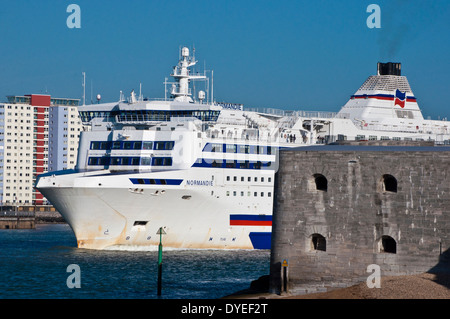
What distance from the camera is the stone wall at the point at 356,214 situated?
92.7 feet

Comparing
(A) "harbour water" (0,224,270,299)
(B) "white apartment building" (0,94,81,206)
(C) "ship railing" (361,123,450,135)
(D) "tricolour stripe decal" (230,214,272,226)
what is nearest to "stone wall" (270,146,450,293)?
(A) "harbour water" (0,224,270,299)

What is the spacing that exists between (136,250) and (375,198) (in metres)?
24.2

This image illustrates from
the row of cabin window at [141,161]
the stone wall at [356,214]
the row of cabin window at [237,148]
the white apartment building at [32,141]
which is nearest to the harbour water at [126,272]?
the row of cabin window at [141,161]

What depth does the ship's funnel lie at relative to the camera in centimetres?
6719

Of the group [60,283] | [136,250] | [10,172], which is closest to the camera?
[60,283]

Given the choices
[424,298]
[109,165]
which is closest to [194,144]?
[109,165]

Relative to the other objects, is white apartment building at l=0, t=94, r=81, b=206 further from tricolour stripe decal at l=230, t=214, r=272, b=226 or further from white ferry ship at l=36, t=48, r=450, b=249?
tricolour stripe decal at l=230, t=214, r=272, b=226

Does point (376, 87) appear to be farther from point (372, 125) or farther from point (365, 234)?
point (365, 234)

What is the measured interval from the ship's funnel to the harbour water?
65.9ft

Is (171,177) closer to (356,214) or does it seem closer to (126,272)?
(126,272)

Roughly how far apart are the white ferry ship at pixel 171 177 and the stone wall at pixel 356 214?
20.4 metres

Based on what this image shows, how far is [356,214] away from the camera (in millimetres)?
29250

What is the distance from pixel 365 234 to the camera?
1143 inches

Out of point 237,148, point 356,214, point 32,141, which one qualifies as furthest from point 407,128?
point 32,141
